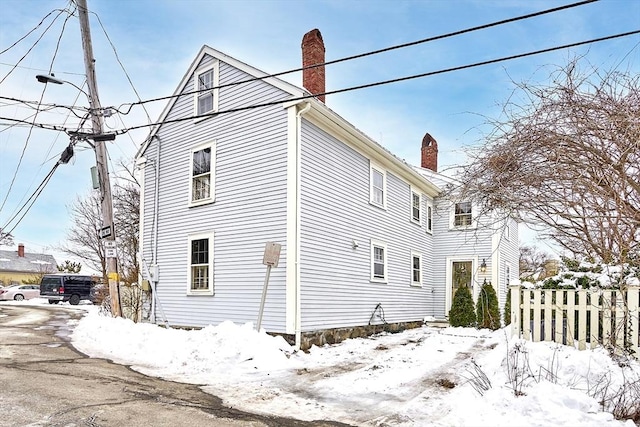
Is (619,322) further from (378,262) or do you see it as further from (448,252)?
(448,252)

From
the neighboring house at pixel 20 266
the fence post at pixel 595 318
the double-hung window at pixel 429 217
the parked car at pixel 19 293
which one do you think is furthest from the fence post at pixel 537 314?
the neighboring house at pixel 20 266

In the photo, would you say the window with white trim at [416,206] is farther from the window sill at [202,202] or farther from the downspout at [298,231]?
the window sill at [202,202]

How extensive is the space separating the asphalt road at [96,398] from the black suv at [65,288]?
22.2 metres

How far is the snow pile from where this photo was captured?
204 inches

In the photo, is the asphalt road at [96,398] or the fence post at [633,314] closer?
the asphalt road at [96,398]

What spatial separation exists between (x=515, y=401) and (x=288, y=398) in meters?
3.01

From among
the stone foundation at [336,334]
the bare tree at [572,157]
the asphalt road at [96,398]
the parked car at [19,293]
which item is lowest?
the parked car at [19,293]

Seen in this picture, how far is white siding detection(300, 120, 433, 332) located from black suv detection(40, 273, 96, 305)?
22722 mm

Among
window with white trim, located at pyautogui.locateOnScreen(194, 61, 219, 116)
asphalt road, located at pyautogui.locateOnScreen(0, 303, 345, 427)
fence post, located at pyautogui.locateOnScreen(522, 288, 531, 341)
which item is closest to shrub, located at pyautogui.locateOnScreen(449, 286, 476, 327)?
fence post, located at pyautogui.locateOnScreen(522, 288, 531, 341)

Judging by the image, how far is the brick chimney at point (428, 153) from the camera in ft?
71.2

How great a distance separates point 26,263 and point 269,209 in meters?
58.4

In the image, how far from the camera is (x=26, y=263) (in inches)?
2250

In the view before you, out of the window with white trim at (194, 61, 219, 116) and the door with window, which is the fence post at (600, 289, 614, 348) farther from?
the door with window

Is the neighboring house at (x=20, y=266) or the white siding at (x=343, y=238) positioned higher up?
the white siding at (x=343, y=238)
